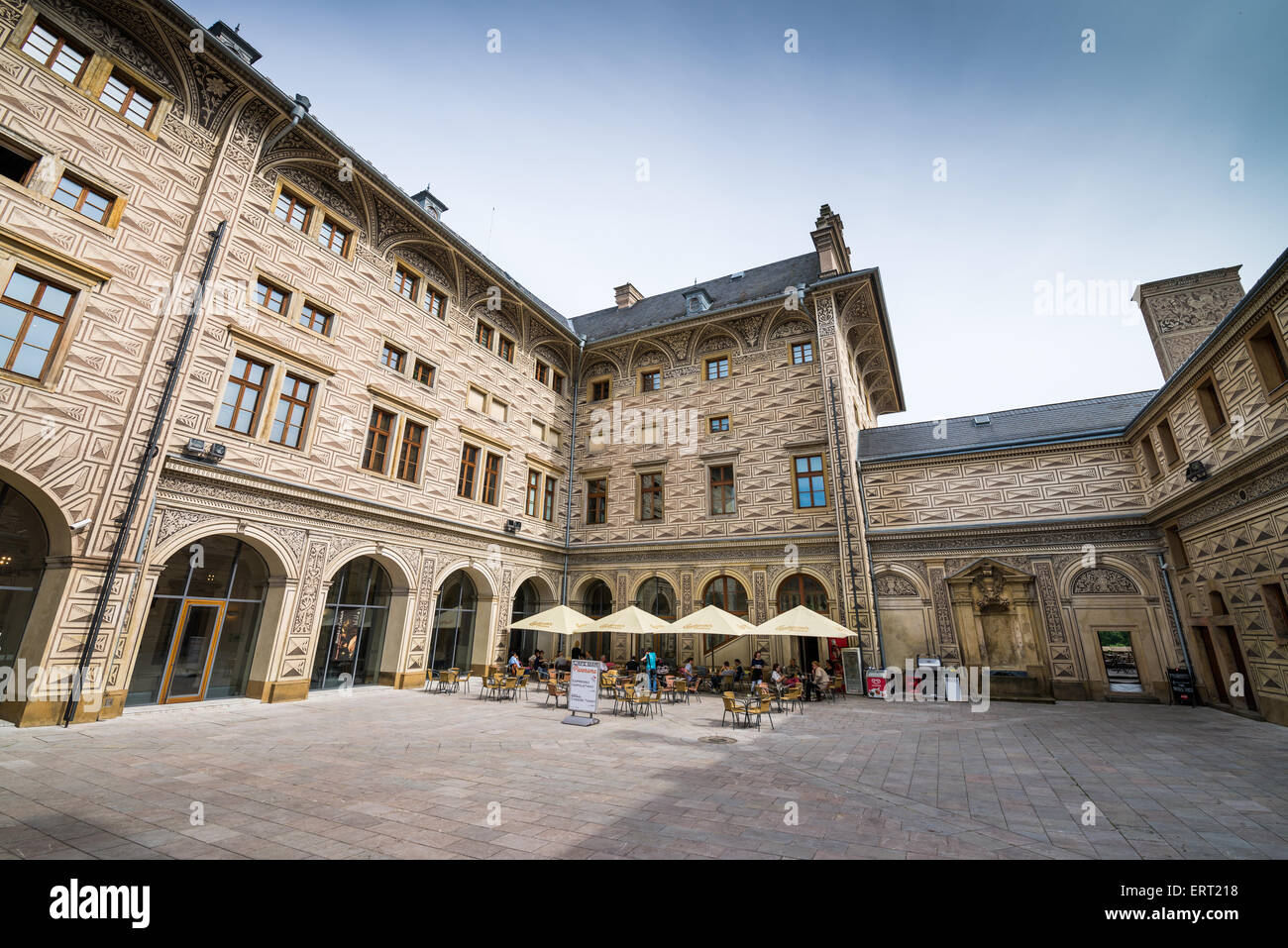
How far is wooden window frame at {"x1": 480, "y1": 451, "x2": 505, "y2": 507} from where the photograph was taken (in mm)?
19422

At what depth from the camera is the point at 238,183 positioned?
43.2 feet

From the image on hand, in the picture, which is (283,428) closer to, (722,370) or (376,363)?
(376,363)

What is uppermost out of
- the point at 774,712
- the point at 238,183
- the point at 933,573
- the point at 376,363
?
the point at 238,183

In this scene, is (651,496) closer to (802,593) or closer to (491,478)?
(491,478)

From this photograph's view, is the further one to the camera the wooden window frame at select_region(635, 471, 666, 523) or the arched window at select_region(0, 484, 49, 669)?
the wooden window frame at select_region(635, 471, 666, 523)

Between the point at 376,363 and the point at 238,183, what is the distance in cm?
516

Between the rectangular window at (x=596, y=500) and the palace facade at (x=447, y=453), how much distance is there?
6.1 inches

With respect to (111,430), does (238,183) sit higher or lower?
higher

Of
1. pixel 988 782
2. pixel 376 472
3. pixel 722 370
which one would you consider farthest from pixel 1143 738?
pixel 376 472

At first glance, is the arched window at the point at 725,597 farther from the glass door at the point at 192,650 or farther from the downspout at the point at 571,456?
the glass door at the point at 192,650

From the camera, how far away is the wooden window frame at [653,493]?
21.6 meters

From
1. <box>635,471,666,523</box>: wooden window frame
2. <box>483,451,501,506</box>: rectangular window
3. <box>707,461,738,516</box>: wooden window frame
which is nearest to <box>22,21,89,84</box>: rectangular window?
<box>483,451,501,506</box>: rectangular window

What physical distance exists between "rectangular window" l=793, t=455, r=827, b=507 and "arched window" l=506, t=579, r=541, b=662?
11.0 m

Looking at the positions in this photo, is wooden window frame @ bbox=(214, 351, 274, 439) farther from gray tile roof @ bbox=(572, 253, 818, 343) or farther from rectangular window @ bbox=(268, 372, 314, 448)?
gray tile roof @ bbox=(572, 253, 818, 343)
